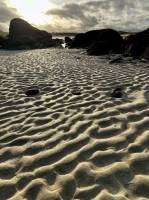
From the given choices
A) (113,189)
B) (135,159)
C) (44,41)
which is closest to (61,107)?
(135,159)

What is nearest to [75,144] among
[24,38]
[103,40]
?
[103,40]

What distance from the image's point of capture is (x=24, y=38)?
3897 centimetres

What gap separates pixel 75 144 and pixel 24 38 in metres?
35.4

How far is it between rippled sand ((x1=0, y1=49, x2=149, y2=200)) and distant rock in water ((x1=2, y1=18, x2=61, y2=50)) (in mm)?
26841

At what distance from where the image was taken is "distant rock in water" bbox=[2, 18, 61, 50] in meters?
35.0

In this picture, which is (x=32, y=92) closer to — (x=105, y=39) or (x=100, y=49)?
(x=100, y=49)

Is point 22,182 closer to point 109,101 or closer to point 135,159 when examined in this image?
→ point 135,159

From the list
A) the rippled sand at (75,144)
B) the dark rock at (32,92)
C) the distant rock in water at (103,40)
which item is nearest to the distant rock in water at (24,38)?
the distant rock in water at (103,40)

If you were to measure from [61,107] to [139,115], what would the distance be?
1867 mm

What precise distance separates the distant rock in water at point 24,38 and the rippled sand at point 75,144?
26841 mm

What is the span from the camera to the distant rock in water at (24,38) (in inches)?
1379

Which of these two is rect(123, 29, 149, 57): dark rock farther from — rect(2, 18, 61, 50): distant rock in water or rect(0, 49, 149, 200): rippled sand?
rect(2, 18, 61, 50): distant rock in water

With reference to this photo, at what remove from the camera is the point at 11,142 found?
18.2 ft

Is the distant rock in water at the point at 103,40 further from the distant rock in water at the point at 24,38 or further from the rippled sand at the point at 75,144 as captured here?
the rippled sand at the point at 75,144
